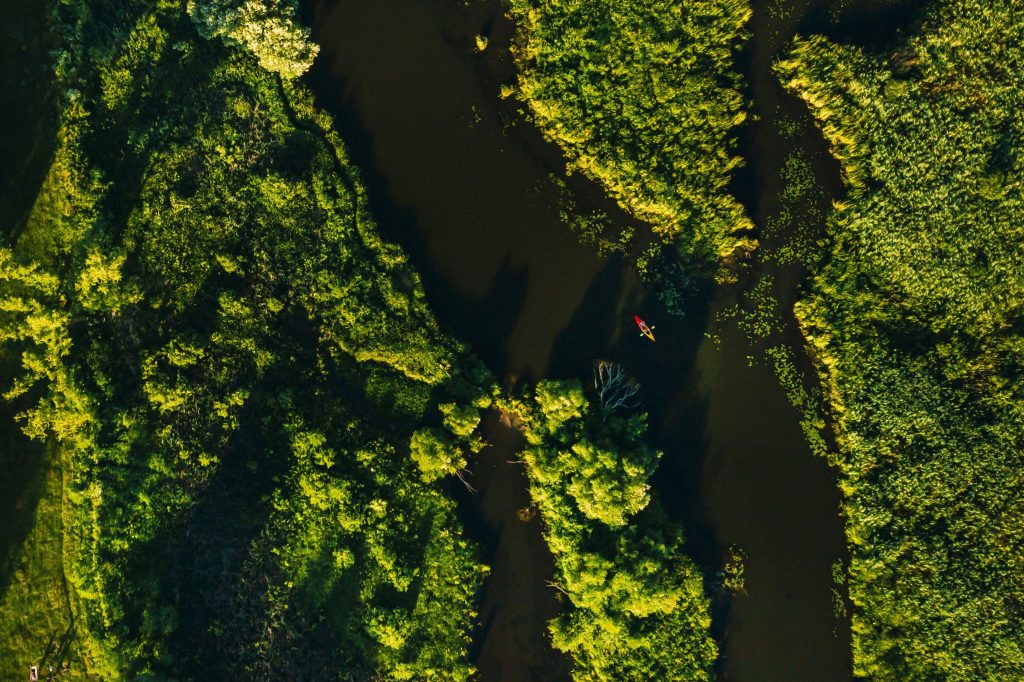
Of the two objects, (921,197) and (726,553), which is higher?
(921,197)

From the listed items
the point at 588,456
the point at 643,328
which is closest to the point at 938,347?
the point at 643,328

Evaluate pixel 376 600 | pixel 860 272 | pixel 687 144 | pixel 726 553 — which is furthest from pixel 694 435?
pixel 376 600

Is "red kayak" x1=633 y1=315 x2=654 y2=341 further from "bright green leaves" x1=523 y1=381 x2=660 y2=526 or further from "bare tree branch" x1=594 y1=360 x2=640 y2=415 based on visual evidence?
"bright green leaves" x1=523 y1=381 x2=660 y2=526

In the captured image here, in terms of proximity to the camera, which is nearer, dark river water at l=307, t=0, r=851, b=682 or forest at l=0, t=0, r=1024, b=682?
forest at l=0, t=0, r=1024, b=682

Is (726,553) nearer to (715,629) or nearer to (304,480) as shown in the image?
(715,629)

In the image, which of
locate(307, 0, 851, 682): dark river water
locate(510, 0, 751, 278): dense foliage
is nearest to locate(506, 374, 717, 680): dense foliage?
locate(307, 0, 851, 682): dark river water
